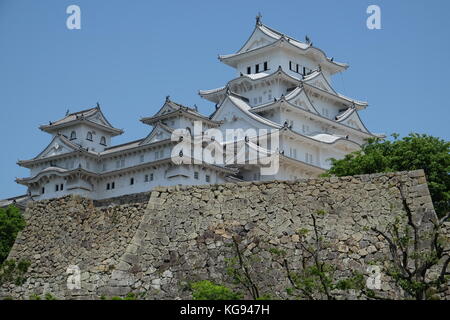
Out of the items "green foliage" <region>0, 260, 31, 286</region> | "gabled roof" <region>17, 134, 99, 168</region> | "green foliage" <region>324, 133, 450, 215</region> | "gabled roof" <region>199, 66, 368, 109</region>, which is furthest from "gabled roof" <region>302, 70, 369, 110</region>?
"green foliage" <region>0, 260, 31, 286</region>

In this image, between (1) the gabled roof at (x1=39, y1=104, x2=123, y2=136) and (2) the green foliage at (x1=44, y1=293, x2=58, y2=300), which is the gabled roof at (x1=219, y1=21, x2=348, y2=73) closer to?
(1) the gabled roof at (x1=39, y1=104, x2=123, y2=136)

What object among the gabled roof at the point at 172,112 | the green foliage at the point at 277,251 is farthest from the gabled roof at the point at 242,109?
the green foliage at the point at 277,251

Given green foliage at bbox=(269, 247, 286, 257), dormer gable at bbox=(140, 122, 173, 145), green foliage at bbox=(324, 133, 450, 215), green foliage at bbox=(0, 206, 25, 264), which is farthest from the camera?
dormer gable at bbox=(140, 122, 173, 145)

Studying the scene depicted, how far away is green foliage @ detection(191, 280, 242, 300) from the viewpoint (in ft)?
51.6

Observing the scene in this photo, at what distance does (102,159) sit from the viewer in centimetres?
6059

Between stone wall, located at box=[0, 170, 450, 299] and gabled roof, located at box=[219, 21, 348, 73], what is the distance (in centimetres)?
4544

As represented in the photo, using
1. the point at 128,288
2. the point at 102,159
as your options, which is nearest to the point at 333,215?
the point at 128,288

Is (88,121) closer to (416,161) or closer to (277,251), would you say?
(416,161)

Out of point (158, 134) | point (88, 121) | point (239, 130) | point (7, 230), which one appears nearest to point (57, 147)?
point (88, 121)

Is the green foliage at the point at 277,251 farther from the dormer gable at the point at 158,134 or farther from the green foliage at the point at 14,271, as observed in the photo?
the dormer gable at the point at 158,134

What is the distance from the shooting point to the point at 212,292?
15.9m

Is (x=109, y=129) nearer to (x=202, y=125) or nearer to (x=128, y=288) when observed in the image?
(x=202, y=125)

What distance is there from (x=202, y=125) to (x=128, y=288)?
41.0 meters

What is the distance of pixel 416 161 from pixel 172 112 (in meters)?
29.6
